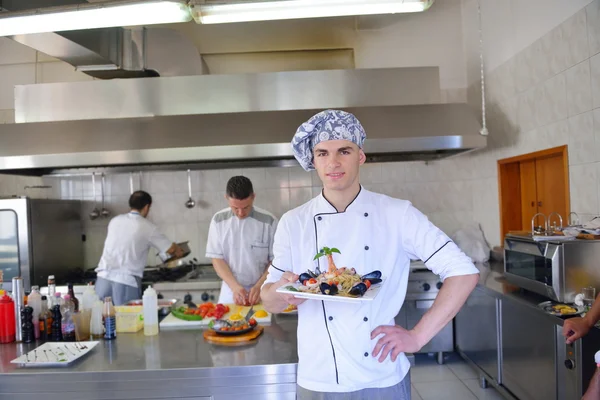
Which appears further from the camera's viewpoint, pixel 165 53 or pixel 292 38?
pixel 292 38

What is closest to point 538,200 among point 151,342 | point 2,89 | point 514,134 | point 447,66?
point 514,134

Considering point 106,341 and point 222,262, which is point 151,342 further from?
point 222,262

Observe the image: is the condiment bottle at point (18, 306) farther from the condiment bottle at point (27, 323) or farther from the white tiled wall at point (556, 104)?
the white tiled wall at point (556, 104)

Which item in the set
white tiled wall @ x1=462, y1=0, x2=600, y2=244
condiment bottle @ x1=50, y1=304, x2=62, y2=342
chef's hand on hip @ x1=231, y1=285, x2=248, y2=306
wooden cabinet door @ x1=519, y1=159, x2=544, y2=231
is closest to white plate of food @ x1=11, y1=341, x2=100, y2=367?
condiment bottle @ x1=50, y1=304, x2=62, y2=342

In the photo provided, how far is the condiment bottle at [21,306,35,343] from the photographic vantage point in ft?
8.02

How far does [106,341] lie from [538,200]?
353 centimetres

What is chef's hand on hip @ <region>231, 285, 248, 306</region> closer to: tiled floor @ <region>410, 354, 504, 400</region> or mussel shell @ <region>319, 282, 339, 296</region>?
mussel shell @ <region>319, 282, 339, 296</region>

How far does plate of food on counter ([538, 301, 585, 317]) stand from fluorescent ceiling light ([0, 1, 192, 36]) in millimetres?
2473

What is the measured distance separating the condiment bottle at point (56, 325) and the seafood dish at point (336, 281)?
157 centimetres

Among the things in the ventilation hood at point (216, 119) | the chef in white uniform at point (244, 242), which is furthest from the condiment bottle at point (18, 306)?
the ventilation hood at point (216, 119)

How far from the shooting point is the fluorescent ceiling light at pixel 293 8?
2.37 metres

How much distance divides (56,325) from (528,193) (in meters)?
3.82

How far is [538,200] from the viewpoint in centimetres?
411

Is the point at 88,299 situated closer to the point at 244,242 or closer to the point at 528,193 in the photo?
the point at 244,242
